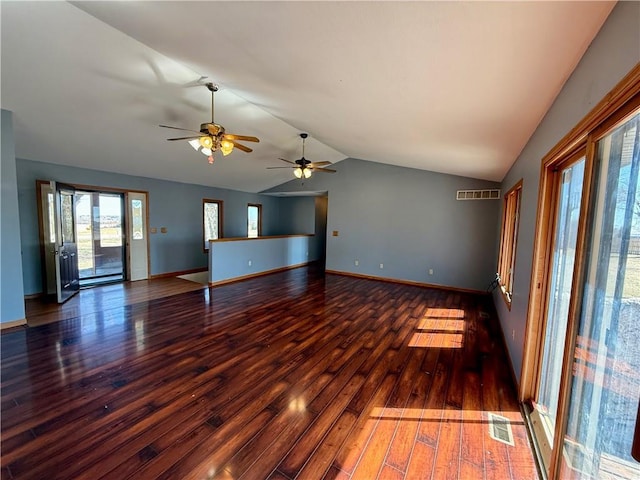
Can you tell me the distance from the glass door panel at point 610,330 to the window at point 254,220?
8.83m

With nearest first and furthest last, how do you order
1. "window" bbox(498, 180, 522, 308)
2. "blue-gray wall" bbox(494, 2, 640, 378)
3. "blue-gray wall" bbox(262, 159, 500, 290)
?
"blue-gray wall" bbox(494, 2, 640, 378)
"window" bbox(498, 180, 522, 308)
"blue-gray wall" bbox(262, 159, 500, 290)

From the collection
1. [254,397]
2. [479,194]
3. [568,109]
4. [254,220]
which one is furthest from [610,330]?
[254,220]

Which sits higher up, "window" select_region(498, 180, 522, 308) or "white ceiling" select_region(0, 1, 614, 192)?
"white ceiling" select_region(0, 1, 614, 192)

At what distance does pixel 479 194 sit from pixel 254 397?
5683mm

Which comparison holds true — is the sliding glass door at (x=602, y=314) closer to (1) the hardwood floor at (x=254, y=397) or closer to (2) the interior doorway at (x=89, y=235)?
(1) the hardwood floor at (x=254, y=397)

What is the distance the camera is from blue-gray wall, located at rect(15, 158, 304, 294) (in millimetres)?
4812

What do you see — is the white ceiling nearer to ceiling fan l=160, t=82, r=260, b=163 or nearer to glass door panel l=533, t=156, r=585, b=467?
ceiling fan l=160, t=82, r=260, b=163

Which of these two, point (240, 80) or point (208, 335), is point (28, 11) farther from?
point (208, 335)

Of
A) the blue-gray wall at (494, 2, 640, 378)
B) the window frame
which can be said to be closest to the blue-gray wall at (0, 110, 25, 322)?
the window frame

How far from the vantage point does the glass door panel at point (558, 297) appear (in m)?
1.75

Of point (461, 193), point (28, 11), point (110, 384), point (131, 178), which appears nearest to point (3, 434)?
point (110, 384)

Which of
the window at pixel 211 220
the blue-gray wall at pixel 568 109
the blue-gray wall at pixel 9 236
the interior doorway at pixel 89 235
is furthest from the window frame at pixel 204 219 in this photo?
the blue-gray wall at pixel 568 109

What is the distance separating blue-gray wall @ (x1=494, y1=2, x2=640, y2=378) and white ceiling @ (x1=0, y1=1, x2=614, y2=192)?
0.09 meters

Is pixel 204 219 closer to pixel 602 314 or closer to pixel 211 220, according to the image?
pixel 211 220
